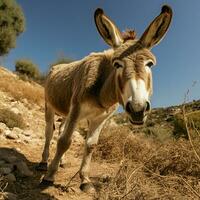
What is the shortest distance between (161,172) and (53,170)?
2.19 metres

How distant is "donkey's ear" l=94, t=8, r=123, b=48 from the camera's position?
4073 millimetres

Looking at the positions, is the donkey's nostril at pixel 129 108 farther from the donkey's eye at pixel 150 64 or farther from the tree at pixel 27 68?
the tree at pixel 27 68

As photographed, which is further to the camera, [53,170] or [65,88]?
[65,88]

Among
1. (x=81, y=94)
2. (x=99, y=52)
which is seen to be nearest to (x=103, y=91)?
(x=81, y=94)

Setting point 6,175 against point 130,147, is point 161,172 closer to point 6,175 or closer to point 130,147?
point 130,147

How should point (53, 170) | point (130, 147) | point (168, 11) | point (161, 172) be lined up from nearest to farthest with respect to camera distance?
point (168, 11)
point (53, 170)
point (161, 172)
point (130, 147)

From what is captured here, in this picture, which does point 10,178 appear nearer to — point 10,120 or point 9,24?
point 10,120

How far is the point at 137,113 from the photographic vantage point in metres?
3.19

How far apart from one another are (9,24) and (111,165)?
863 inches

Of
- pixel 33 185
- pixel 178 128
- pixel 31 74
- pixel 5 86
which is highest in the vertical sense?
pixel 31 74

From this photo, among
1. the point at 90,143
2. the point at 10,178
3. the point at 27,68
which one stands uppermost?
the point at 27,68

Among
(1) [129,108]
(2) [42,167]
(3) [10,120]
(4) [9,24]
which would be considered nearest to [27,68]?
(4) [9,24]

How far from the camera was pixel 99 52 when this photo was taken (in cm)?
545

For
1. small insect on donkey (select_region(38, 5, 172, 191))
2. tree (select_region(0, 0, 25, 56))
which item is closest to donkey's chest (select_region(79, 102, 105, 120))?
small insect on donkey (select_region(38, 5, 172, 191))
